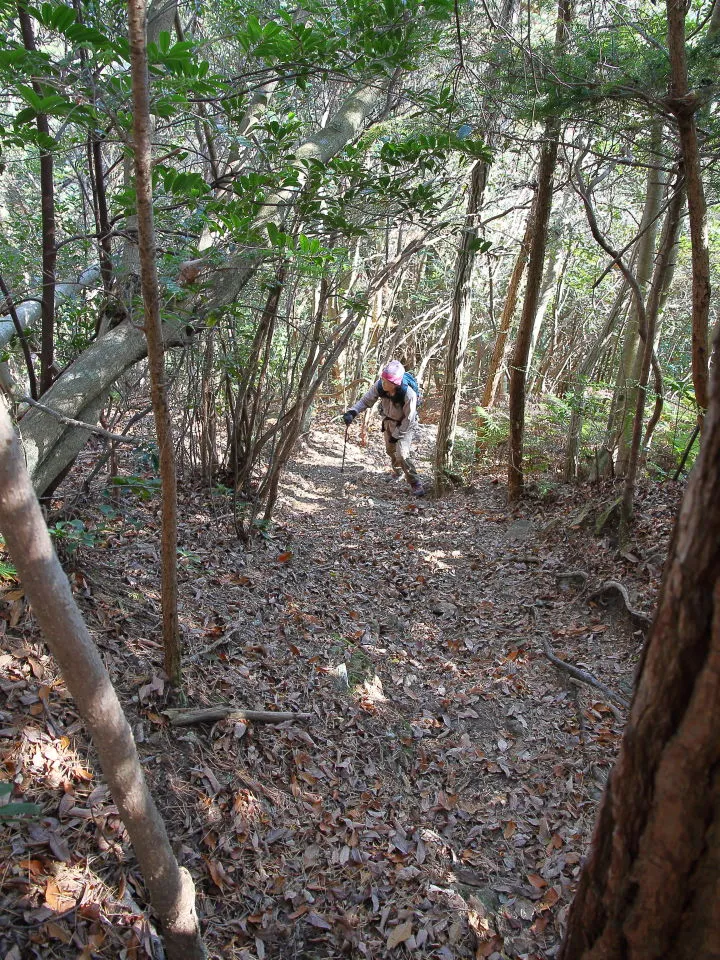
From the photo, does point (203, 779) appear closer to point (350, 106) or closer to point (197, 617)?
point (197, 617)

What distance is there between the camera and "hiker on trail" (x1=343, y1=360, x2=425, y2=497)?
9028 millimetres

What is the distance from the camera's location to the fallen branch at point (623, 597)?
15.5 ft

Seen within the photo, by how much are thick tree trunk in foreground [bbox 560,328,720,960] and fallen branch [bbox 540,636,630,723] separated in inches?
118

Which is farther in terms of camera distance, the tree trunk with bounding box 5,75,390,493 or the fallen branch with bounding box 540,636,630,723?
the fallen branch with bounding box 540,636,630,723

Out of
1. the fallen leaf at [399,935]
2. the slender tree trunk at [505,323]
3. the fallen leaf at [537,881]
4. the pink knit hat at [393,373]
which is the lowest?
the fallen leaf at [399,935]

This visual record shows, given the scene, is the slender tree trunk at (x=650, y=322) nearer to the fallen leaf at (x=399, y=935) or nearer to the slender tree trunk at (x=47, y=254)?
the fallen leaf at (x=399, y=935)

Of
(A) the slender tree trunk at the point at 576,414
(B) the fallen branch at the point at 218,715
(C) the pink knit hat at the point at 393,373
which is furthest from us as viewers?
(C) the pink knit hat at the point at 393,373

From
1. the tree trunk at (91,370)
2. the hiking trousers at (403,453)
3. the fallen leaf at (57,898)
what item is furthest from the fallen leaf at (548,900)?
the hiking trousers at (403,453)

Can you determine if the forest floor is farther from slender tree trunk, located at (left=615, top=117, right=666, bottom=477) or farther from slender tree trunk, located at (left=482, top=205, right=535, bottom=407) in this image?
slender tree trunk, located at (left=482, top=205, right=535, bottom=407)

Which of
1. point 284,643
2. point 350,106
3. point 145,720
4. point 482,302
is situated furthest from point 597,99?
point 482,302

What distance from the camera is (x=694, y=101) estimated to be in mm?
3676

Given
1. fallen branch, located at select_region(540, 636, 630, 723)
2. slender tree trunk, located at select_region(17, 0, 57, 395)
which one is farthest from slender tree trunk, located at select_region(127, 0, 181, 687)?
fallen branch, located at select_region(540, 636, 630, 723)

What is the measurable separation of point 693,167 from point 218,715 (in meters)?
4.66

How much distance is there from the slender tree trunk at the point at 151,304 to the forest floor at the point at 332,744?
2.34 ft
